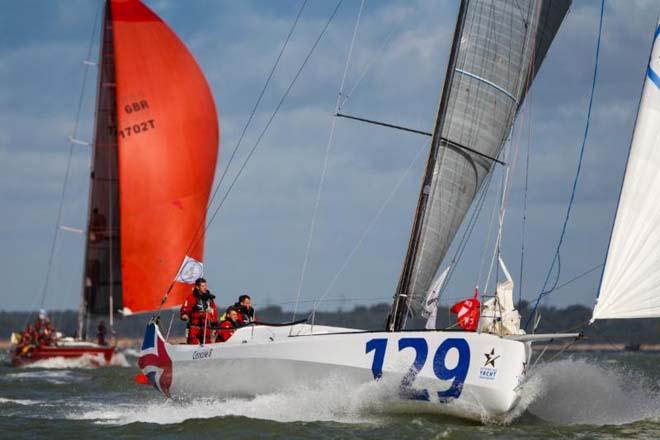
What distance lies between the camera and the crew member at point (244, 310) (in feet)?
49.7

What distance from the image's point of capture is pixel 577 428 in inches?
513

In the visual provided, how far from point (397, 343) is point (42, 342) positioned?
20.4 meters

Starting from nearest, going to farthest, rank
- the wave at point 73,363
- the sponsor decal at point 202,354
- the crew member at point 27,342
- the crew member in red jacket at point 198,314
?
the sponsor decal at point 202,354 → the crew member in red jacket at point 198,314 → the wave at point 73,363 → the crew member at point 27,342

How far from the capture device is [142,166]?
96.4 feet

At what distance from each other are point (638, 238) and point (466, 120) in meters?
3.43

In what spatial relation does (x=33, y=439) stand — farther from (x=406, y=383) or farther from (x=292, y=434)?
(x=406, y=383)

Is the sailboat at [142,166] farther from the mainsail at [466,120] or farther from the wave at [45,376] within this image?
the mainsail at [466,120]

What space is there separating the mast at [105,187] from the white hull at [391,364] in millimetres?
17352

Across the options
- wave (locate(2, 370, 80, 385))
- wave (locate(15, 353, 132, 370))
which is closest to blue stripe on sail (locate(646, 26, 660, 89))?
wave (locate(2, 370, 80, 385))

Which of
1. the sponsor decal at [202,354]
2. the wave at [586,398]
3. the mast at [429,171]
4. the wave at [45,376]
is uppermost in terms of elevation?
the mast at [429,171]

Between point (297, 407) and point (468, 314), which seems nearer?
point (468, 314)

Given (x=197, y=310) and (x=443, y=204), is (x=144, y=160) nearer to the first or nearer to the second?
(x=197, y=310)

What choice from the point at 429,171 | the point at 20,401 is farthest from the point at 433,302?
the point at 20,401

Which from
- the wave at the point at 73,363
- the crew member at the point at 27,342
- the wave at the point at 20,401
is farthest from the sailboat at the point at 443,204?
the crew member at the point at 27,342
